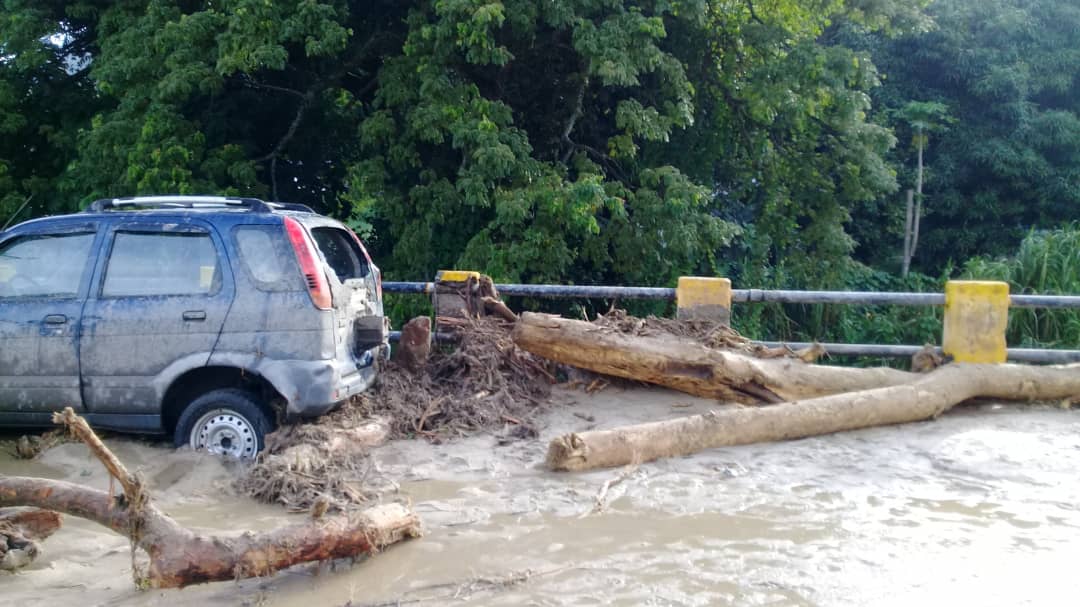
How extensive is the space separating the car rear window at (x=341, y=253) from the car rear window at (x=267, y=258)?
31cm

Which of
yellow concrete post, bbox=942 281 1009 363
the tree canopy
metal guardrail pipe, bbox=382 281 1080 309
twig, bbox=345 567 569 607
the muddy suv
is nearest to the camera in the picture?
twig, bbox=345 567 569 607

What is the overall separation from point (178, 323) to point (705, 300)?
15.5 ft

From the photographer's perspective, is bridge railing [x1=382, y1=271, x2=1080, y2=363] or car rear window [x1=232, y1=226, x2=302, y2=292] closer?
car rear window [x1=232, y1=226, x2=302, y2=292]

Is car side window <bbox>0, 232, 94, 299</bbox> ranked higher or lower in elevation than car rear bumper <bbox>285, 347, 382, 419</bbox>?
higher

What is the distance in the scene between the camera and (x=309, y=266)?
6.48 m

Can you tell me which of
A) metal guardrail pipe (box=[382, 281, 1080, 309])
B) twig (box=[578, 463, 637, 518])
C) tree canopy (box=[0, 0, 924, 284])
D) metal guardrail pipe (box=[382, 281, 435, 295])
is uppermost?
tree canopy (box=[0, 0, 924, 284])

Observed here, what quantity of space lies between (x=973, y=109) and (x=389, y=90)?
12.1 m

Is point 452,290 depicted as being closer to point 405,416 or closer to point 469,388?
point 469,388

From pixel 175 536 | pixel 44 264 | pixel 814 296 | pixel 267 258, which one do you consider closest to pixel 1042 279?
pixel 814 296

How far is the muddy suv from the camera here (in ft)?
21.1

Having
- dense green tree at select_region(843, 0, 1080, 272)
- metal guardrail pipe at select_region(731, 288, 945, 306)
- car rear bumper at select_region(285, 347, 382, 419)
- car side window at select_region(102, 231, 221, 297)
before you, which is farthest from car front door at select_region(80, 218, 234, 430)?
dense green tree at select_region(843, 0, 1080, 272)

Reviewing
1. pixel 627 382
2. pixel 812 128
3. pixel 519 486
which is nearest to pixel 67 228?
pixel 519 486

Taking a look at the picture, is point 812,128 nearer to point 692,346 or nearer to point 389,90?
point 389,90

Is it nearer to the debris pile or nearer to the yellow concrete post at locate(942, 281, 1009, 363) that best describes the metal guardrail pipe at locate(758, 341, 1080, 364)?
the yellow concrete post at locate(942, 281, 1009, 363)
